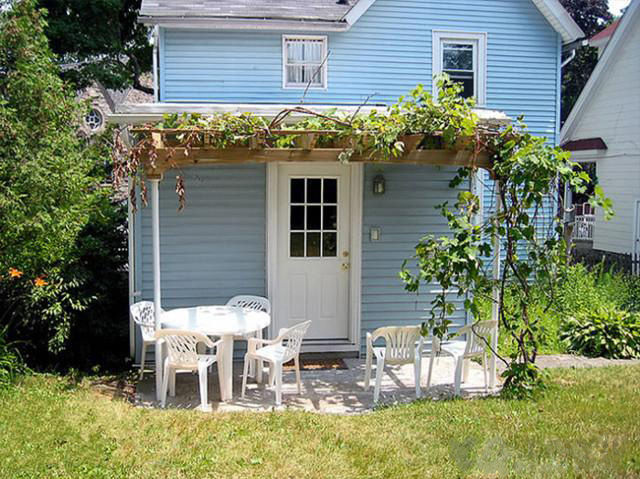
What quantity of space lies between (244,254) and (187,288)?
821 millimetres

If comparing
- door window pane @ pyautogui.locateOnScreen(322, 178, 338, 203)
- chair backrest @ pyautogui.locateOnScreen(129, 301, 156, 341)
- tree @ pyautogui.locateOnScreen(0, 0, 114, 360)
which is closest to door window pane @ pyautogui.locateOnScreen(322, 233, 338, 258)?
door window pane @ pyautogui.locateOnScreen(322, 178, 338, 203)

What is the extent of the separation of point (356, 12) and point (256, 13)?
1.80m

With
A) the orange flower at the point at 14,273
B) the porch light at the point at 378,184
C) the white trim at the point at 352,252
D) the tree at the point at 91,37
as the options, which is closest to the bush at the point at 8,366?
the orange flower at the point at 14,273

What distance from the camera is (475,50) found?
41.0ft

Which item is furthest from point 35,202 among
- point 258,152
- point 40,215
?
point 258,152

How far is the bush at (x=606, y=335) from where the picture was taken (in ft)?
26.9

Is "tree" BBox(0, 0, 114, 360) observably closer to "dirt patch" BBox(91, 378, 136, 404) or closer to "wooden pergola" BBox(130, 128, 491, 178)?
"dirt patch" BBox(91, 378, 136, 404)

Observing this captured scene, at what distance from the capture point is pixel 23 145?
772 centimetres

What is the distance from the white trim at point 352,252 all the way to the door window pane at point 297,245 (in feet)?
0.86

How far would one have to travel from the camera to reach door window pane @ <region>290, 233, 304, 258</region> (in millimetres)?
8297

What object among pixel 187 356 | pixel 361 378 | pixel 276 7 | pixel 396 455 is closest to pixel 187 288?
pixel 187 356

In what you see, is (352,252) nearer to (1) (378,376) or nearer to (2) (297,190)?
(2) (297,190)

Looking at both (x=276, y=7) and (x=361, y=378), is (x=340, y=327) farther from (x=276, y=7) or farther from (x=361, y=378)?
(x=276, y=7)

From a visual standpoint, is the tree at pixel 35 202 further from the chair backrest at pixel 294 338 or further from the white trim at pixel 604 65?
the white trim at pixel 604 65
